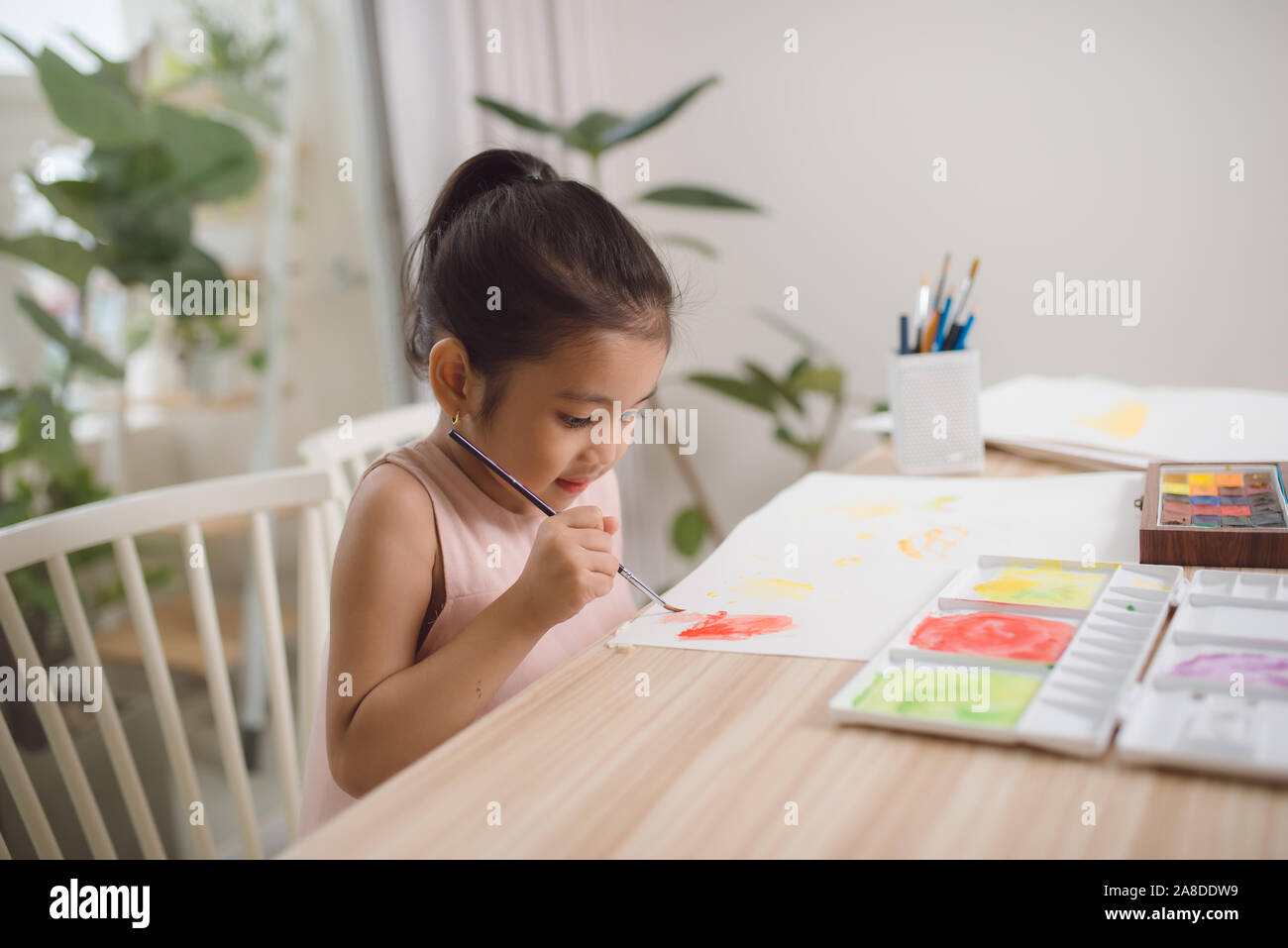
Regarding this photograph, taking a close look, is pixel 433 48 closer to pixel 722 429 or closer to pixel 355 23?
pixel 355 23

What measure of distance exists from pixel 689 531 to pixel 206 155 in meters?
1.18

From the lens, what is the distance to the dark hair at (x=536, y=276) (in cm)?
76

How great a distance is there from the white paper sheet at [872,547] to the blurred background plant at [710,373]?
0.90 metres

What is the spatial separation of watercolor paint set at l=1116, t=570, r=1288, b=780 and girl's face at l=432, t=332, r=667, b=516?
408mm

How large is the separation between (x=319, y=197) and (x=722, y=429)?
102cm

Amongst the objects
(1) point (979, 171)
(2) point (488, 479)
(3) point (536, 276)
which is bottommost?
(2) point (488, 479)

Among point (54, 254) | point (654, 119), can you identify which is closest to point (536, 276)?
point (54, 254)

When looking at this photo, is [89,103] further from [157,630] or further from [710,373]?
[710,373]

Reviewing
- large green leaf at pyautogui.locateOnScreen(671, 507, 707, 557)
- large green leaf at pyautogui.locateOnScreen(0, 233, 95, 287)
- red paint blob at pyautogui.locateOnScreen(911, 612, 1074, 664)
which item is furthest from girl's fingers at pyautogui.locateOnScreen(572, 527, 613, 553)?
large green leaf at pyautogui.locateOnScreen(671, 507, 707, 557)

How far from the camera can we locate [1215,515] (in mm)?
762

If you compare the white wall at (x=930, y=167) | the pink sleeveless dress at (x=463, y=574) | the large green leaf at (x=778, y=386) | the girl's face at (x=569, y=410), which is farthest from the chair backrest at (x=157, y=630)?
the large green leaf at (x=778, y=386)

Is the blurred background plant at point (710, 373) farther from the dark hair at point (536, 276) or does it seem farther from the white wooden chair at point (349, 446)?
the dark hair at point (536, 276)

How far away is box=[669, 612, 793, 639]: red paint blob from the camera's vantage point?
670mm
